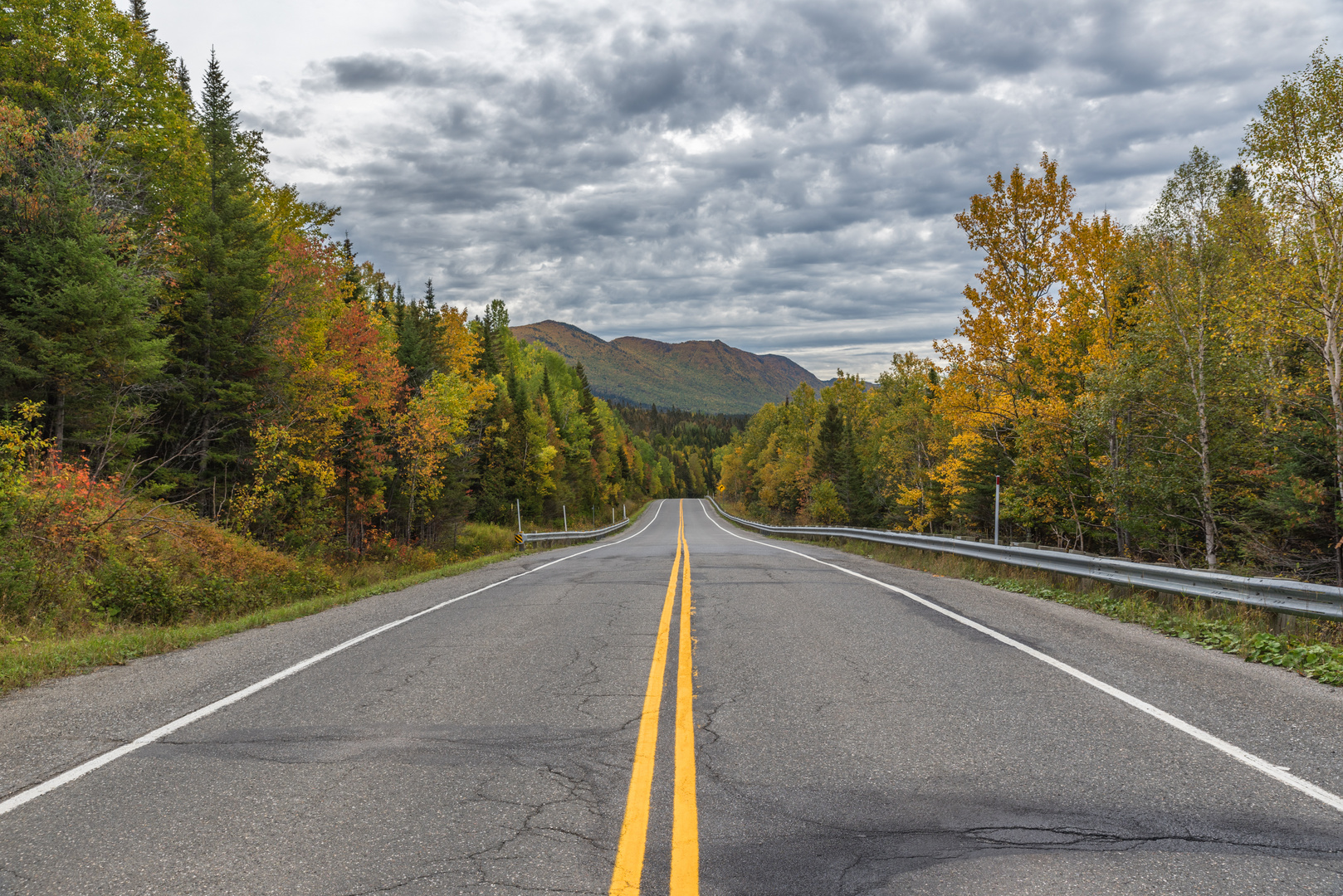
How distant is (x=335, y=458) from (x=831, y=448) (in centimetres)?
3714

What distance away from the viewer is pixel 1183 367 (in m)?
17.0

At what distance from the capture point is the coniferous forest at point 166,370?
37.9 ft

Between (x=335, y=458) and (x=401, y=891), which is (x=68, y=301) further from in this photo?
(x=401, y=891)

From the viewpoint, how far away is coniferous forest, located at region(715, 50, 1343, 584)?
13.4m

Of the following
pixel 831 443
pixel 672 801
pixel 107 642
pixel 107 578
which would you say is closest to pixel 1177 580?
pixel 672 801

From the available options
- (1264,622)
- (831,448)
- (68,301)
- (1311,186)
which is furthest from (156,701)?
(831,448)

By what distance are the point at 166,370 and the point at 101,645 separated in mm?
→ 14849

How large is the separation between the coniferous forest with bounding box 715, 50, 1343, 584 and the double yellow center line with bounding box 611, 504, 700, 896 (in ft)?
44.6

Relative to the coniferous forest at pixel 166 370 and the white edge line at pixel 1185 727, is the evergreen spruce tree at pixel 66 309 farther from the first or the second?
the white edge line at pixel 1185 727

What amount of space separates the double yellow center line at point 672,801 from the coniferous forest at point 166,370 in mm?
8457

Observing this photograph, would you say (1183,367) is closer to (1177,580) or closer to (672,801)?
(1177,580)

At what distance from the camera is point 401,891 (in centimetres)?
282

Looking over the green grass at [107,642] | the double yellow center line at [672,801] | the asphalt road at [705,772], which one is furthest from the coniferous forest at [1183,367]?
the green grass at [107,642]

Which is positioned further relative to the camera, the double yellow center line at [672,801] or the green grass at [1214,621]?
the green grass at [1214,621]
